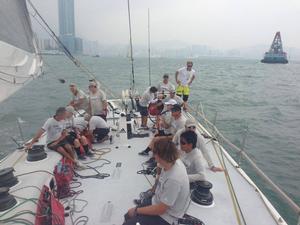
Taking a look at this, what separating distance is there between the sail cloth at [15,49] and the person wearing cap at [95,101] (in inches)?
92.4

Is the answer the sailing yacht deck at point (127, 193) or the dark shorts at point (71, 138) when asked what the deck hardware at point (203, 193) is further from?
the dark shorts at point (71, 138)

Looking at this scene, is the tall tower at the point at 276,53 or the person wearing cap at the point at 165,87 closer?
the person wearing cap at the point at 165,87

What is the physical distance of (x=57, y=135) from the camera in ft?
16.3

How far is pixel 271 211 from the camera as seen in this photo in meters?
3.74

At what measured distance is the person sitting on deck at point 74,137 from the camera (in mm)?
5352

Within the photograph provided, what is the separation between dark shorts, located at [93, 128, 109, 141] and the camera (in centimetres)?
624

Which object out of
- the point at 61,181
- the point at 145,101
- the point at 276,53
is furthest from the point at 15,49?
the point at 276,53

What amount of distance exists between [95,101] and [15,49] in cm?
345

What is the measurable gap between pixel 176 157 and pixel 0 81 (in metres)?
2.20

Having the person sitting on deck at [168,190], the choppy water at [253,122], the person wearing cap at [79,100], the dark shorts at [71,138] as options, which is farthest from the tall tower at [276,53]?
the person sitting on deck at [168,190]

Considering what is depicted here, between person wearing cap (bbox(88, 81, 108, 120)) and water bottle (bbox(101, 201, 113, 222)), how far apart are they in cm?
340

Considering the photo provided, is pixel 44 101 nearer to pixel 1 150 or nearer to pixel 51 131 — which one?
pixel 1 150

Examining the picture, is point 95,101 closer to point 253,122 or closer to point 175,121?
point 175,121

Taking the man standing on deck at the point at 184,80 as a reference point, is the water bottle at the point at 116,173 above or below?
below
